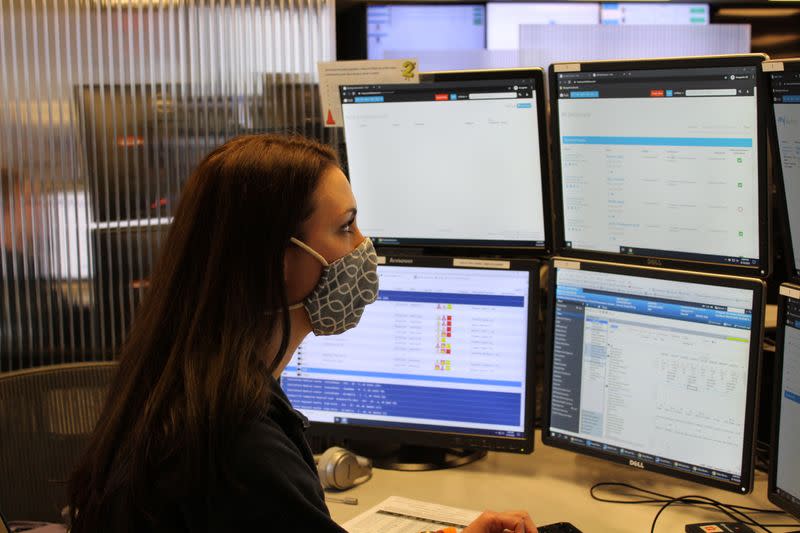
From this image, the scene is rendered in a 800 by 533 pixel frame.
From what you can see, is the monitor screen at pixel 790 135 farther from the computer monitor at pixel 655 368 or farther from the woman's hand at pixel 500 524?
the woman's hand at pixel 500 524

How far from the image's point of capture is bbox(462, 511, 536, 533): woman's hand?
53.4 inches

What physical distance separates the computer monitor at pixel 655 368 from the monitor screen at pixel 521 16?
8.22 feet

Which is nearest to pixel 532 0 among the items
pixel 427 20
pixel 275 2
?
pixel 427 20

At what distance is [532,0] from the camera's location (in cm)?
402

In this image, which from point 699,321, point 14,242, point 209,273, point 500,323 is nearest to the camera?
point 209,273

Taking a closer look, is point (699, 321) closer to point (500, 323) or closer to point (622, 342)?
point (622, 342)

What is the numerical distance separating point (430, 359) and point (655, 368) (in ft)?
1.52

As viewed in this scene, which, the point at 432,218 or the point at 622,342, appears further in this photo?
the point at 432,218

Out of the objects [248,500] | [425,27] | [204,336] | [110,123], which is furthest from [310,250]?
[425,27]

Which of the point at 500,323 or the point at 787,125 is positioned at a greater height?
the point at 787,125

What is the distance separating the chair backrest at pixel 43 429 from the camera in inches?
79.4

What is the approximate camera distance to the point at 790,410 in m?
1.46

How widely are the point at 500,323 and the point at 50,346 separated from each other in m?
1.26

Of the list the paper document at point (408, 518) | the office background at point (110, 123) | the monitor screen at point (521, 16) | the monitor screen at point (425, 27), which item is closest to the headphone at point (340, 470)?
the paper document at point (408, 518)
